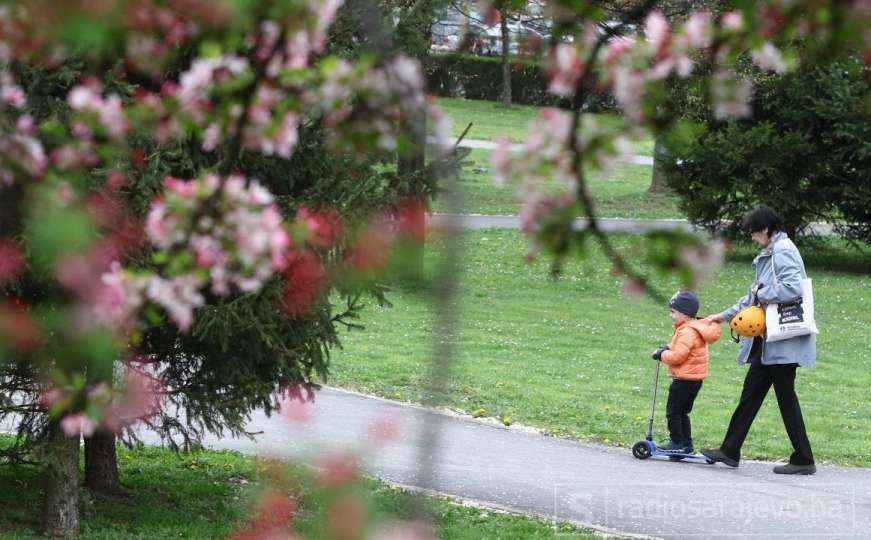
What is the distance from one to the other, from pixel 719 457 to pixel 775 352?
90 cm

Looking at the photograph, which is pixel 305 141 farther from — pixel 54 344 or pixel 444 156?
pixel 444 156

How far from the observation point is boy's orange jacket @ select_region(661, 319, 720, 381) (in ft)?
30.0

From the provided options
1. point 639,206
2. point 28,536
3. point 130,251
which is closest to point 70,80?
point 130,251

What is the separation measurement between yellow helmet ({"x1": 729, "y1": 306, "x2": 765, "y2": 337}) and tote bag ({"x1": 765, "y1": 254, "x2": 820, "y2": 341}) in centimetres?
4

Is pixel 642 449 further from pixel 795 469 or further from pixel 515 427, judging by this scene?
pixel 515 427

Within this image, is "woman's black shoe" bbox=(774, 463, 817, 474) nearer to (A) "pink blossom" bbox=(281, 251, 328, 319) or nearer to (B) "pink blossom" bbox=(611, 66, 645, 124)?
(A) "pink blossom" bbox=(281, 251, 328, 319)

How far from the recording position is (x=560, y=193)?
342 cm

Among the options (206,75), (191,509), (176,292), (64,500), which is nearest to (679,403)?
(191,509)

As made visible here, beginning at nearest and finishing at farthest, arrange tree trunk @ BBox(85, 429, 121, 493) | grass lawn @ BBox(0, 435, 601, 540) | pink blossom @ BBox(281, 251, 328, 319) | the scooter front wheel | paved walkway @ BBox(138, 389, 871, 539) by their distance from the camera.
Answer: pink blossom @ BBox(281, 251, 328, 319), grass lawn @ BBox(0, 435, 601, 540), paved walkway @ BBox(138, 389, 871, 539), tree trunk @ BBox(85, 429, 121, 493), the scooter front wheel

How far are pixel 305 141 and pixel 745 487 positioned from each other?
12.2 ft

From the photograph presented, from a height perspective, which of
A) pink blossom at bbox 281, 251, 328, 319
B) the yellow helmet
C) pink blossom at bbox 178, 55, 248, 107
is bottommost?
the yellow helmet

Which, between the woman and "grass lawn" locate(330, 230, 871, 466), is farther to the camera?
"grass lawn" locate(330, 230, 871, 466)

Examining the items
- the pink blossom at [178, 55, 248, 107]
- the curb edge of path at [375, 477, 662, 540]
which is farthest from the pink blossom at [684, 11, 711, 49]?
the curb edge of path at [375, 477, 662, 540]

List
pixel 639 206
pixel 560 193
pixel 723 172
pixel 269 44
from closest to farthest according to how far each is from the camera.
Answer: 1. pixel 269 44
2. pixel 560 193
3. pixel 723 172
4. pixel 639 206
